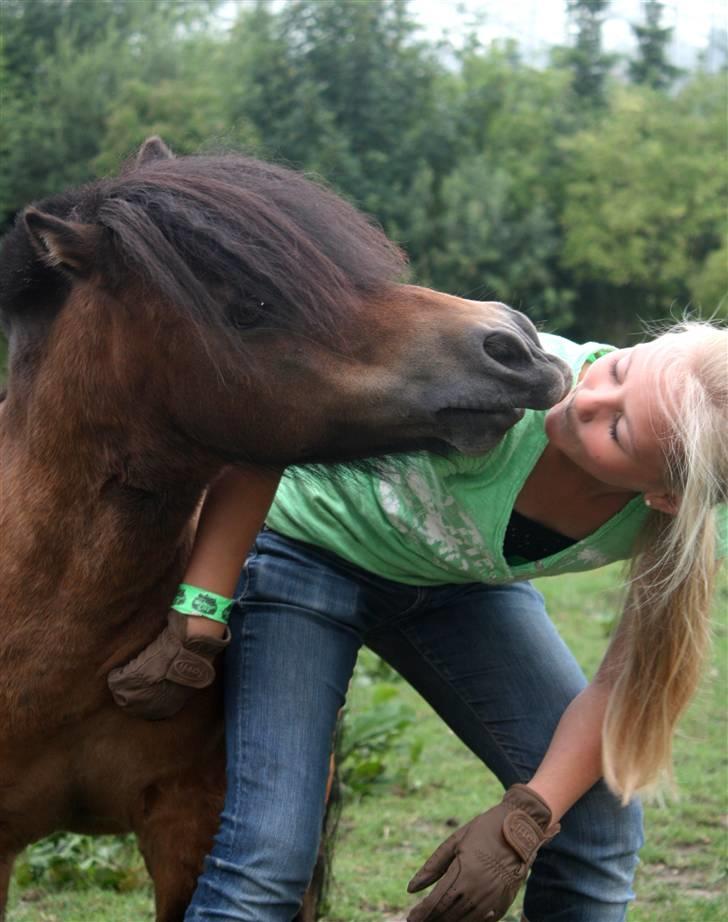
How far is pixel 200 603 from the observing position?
2656 millimetres

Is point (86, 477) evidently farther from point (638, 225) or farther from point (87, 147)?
point (638, 225)

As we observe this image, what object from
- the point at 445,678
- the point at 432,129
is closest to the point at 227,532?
the point at 445,678

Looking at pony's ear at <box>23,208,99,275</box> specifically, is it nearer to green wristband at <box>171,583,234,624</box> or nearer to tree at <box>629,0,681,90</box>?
green wristband at <box>171,583,234,624</box>

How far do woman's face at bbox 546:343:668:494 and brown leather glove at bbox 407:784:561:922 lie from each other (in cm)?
73

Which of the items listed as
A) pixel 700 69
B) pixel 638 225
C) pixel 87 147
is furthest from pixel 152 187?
pixel 700 69

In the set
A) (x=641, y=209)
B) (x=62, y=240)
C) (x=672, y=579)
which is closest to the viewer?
(x=62, y=240)

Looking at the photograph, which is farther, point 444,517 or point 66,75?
point 66,75

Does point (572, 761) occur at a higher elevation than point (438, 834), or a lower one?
higher

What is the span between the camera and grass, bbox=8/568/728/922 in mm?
4301

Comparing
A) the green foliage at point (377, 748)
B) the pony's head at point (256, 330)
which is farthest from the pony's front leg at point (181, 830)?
the green foliage at point (377, 748)

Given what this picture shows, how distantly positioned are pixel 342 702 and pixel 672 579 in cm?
79

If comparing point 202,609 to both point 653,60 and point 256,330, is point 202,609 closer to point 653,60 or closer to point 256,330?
point 256,330

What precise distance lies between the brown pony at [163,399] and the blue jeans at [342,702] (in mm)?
221

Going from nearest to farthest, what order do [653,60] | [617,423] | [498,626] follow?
[617,423]
[498,626]
[653,60]
